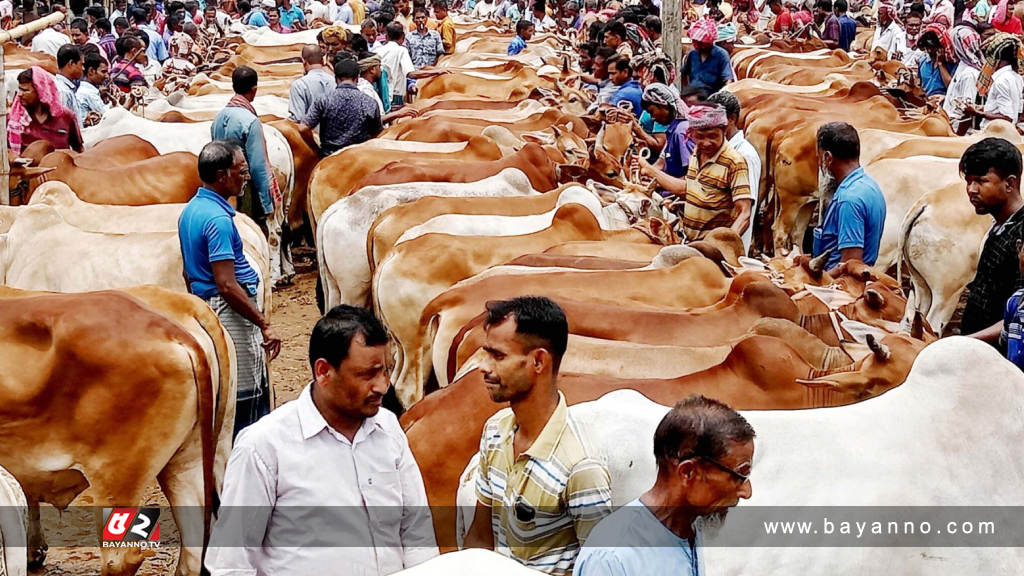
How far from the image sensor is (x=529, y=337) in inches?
134

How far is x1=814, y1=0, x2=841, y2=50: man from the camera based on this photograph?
22.7 m

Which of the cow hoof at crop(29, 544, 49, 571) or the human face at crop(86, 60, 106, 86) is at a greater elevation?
the cow hoof at crop(29, 544, 49, 571)

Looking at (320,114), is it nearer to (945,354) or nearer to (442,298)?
(442,298)

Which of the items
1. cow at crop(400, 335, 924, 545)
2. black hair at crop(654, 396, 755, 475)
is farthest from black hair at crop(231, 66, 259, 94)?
black hair at crop(654, 396, 755, 475)

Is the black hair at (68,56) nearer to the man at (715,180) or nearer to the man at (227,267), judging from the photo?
the man at (227,267)

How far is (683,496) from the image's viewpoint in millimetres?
2779

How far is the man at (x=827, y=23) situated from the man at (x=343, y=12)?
8.92 meters

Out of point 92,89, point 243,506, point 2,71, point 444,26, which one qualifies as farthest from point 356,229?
point 444,26

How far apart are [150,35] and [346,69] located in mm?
9840

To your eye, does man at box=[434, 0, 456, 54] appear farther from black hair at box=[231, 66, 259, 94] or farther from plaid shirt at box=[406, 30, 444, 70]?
black hair at box=[231, 66, 259, 94]

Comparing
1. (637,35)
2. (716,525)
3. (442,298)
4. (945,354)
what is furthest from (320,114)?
(716,525)

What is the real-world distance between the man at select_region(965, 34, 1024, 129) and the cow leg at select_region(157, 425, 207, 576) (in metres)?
8.04

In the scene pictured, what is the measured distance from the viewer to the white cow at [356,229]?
8953mm

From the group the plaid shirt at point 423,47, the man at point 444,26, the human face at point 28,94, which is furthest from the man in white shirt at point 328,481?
the man at point 444,26
